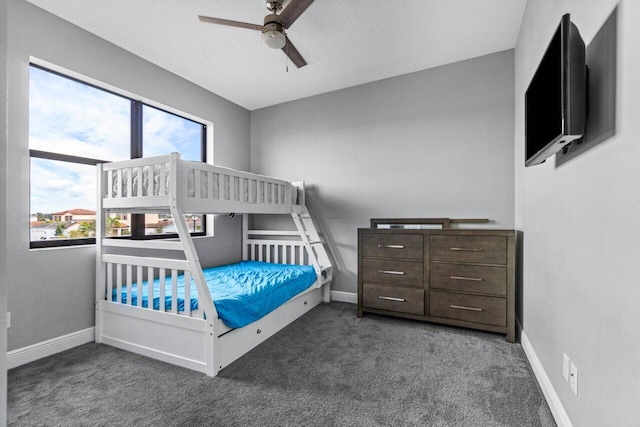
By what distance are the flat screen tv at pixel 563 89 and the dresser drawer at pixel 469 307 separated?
4.78 feet

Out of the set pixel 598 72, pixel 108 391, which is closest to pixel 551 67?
pixel 598 72

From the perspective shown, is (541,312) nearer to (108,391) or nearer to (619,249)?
(619,249)

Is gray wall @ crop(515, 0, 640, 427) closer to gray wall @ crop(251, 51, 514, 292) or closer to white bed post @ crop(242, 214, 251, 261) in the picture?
gray wall @ crop(251, 51, 514, 292)

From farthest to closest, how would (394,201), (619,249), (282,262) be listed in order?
(282,262), (394,201), (619,249)

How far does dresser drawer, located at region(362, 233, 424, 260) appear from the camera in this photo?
268 centimetres

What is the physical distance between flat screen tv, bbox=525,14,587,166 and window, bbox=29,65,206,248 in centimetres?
315

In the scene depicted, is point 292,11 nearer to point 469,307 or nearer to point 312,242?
point 312,242

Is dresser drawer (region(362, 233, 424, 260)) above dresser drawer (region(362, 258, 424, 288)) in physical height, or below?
above

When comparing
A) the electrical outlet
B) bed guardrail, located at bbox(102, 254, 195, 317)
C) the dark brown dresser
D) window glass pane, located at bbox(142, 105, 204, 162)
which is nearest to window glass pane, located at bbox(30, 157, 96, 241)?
bed guardrail, located at bbox(102, 254, 195, 317)

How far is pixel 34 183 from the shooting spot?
216 centimetres

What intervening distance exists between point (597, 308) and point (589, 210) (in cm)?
36

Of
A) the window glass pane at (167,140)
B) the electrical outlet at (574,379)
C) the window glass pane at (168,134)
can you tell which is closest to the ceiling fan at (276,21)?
the window glass pane at (167,140)

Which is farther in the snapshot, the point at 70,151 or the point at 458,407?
the point at 70,151

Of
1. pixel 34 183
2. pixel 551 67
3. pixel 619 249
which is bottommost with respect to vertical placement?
pixel 619 249
